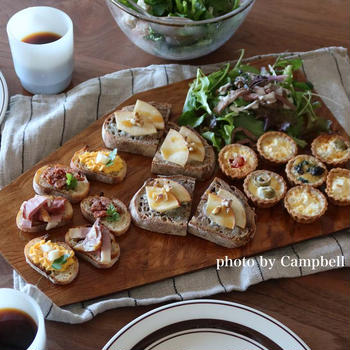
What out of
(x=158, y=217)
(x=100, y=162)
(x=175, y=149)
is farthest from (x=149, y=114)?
(x=158, y=217)

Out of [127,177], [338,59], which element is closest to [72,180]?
[127,177]

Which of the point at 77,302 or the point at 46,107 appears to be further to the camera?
the point at 46,107

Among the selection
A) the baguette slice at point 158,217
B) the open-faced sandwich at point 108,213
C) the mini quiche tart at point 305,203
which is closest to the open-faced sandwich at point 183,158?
the baguette slice at point 158,217

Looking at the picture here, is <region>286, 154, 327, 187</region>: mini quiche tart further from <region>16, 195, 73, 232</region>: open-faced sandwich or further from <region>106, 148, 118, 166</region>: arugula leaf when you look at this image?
<region>16, 195, 73, 232</region>: open-faced sandwich

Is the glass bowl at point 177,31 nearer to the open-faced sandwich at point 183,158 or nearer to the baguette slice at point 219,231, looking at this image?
the open-faced sandwich at point 183,158

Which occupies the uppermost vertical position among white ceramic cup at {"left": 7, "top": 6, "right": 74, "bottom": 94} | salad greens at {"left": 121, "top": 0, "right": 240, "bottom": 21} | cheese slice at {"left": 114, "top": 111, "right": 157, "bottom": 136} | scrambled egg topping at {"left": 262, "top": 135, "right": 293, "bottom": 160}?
salad greens at {"left": 121, "top": 0, "right": 240, "bottom": 21}

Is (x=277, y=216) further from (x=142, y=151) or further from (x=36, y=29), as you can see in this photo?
(x=36, y=29)

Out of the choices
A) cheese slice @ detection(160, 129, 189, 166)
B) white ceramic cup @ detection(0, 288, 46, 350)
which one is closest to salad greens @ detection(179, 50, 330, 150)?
cheese slice @ detection(160, 129, 189, 166)

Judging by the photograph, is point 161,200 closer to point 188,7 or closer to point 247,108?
point 247,108
